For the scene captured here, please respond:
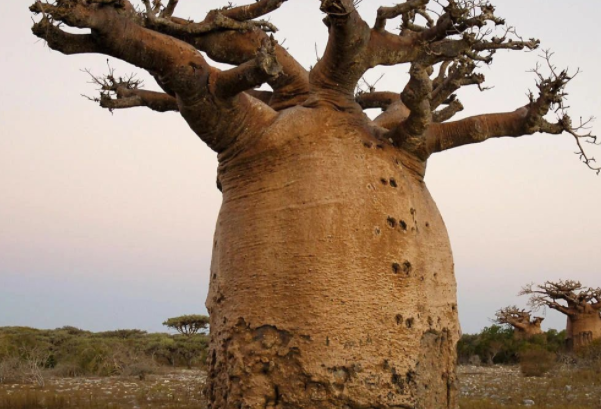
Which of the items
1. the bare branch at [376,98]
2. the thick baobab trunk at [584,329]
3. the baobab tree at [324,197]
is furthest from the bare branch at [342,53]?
the thick baobab trunk at [584,329]

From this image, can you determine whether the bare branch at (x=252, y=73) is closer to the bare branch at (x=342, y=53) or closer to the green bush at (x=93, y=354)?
the bare branch at (x=342, y=53)

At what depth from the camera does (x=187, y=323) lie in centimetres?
2316

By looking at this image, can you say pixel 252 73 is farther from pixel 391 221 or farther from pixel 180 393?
pixel 180 393

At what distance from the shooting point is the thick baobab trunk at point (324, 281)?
11.1 feet

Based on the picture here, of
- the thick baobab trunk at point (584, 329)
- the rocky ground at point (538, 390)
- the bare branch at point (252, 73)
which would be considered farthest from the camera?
the thick baobab trunk at point (584, 329)

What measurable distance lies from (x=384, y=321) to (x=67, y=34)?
2.33 meters

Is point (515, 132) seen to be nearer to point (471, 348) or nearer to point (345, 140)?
point (345, 140)

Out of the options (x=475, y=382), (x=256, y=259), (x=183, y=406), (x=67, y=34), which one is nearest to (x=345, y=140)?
(x=256, y=259)

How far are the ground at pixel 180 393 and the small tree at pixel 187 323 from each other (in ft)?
33.3

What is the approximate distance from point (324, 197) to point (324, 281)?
1.67ft

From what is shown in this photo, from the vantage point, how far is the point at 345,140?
12.6 ft

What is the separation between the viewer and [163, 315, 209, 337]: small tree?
23109mm

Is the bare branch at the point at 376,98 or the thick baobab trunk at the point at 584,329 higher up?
the bare branch at the point at 376,98

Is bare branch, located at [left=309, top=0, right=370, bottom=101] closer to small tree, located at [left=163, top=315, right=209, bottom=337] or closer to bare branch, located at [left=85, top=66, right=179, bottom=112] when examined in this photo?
bare branch, located at [left=85, top=66, right=179, bottom=112]
